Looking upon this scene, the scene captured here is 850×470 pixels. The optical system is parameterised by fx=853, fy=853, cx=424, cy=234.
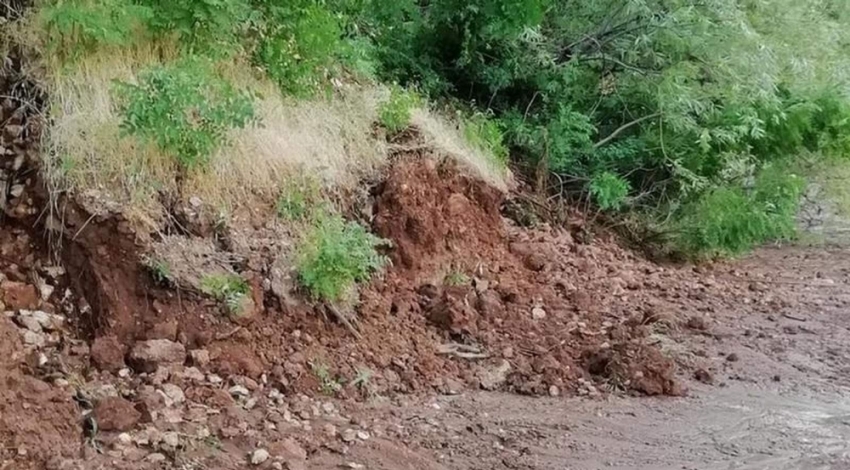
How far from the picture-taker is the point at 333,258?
400 cm

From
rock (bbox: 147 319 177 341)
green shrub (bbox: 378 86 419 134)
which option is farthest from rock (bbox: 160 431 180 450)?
green shrub (bbox: 378 86 419 134)

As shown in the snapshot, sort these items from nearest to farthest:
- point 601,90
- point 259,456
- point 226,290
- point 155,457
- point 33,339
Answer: point 155,457, point 259,456, point 33,339, point 226,290, point 601,90

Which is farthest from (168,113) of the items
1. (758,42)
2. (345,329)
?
(758,42)

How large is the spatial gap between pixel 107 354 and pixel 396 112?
2537mm

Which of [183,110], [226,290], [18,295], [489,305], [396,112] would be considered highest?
[183,110]

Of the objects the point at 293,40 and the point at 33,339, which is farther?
the point at 293,40

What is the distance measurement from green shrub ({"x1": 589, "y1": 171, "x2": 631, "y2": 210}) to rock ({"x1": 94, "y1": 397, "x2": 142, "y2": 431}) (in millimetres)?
4771

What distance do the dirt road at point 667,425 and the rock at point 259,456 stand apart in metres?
0.18

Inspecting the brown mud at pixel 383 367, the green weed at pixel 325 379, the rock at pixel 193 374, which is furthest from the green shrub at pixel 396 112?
the rock at pixel 193 374

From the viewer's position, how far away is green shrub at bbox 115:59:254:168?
11.9 feet

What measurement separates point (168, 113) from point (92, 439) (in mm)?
1432

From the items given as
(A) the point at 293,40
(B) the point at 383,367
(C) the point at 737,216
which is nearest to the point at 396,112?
(A) the point at 293,40

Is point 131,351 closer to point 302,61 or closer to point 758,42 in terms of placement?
point 302,61

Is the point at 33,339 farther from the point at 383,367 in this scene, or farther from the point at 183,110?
the point at 383,367
